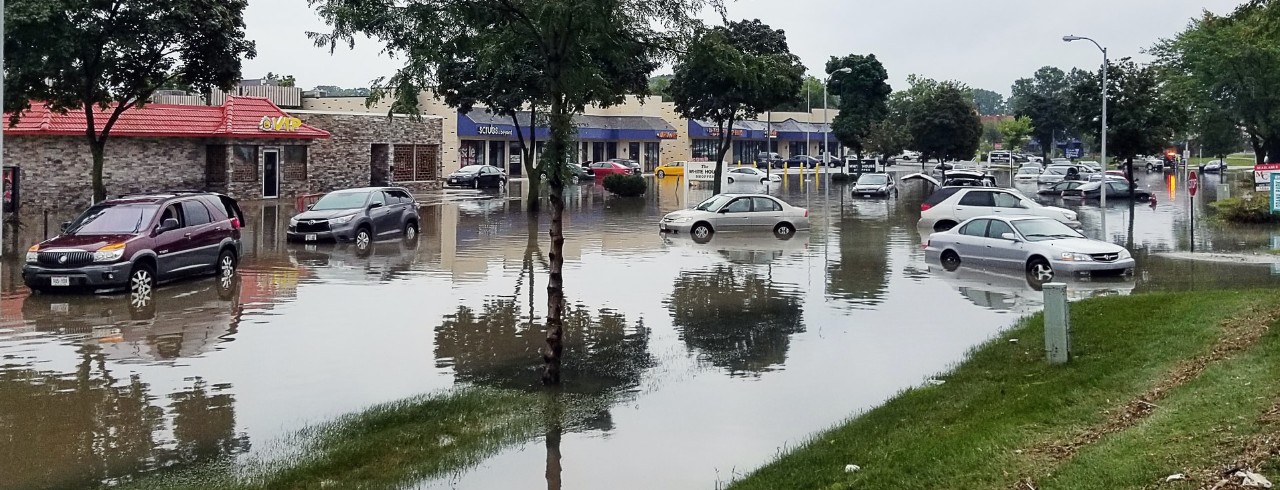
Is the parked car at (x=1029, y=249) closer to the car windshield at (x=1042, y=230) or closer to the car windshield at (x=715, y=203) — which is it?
the car windshield at (x=1042, y=230)

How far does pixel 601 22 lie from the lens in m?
12.7

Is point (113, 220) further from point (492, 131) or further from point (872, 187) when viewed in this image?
point (492, 131)

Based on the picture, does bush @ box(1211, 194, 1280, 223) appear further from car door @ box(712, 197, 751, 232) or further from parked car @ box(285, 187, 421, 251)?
parked car @ box(285, 187, 421, 251)

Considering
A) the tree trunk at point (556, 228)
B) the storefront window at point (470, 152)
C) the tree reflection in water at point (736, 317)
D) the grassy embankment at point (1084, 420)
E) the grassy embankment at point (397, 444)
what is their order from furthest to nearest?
the storefront window at point (470, 152)
the tree reflection in water at point (736, 317)
the tree trunk at point (556, 228)
the grassy embankment at point (397, 444)
the grassy embankment at point (1084, 420)

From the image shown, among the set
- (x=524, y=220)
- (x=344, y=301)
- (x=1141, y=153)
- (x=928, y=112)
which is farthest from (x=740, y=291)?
(x=928, y=112)

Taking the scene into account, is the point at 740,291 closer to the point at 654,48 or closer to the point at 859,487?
the point at 654,48

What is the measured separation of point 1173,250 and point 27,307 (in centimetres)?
2437

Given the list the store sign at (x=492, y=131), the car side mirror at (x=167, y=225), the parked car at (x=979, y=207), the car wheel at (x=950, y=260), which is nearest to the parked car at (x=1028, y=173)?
the store sign at (x=492, y=131)

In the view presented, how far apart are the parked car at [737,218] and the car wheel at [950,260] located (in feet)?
26.4

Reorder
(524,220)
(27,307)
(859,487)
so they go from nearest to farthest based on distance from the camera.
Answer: (859,487), (27,307), (524,220)

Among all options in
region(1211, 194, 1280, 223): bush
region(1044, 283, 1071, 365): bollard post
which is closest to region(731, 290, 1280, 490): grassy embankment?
region(1044, 283, 1071, 365): bollard post

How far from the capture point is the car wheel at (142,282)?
19891mm

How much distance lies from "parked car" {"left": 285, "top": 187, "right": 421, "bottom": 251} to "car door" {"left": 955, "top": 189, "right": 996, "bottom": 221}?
1506 cm

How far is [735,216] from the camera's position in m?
33.4
